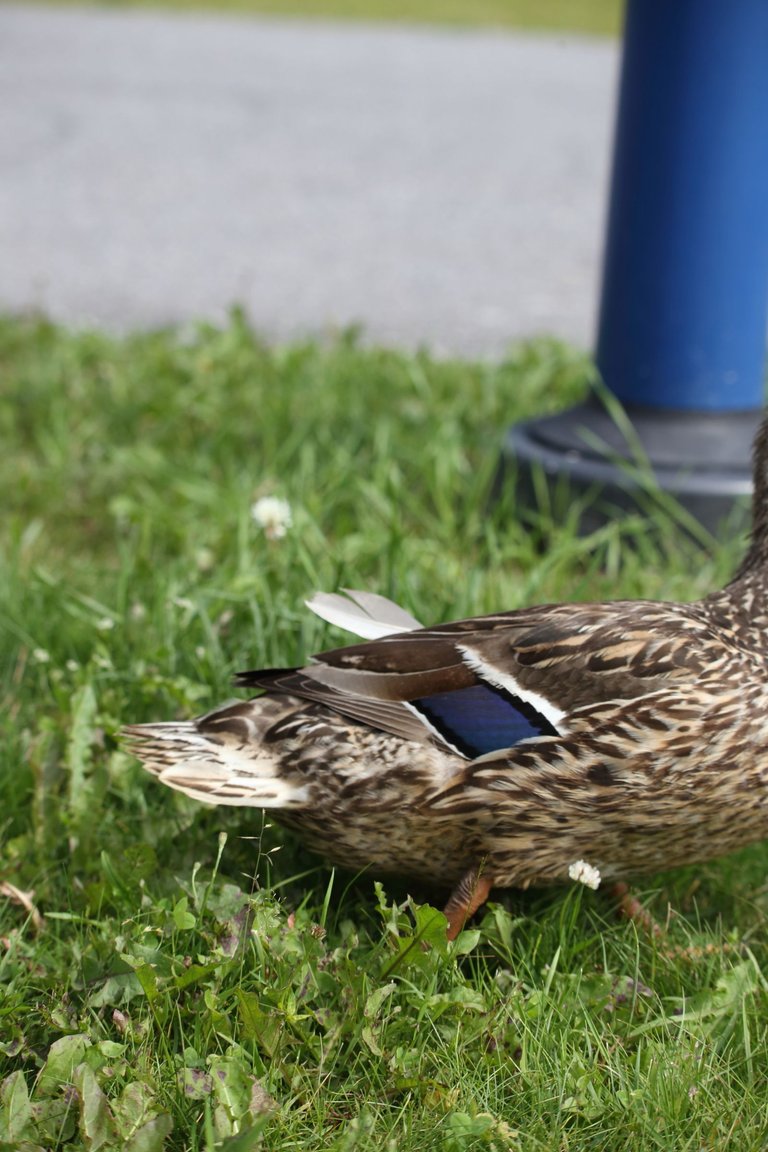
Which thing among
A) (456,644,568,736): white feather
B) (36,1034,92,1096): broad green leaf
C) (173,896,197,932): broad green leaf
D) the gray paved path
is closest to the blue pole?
(456,644,568,736): white feather

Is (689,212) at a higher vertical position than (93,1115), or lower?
higher

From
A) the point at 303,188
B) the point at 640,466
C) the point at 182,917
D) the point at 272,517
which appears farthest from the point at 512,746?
the point at 303,188

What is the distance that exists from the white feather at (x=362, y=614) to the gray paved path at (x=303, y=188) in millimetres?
3610

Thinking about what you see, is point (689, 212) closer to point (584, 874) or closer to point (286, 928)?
point (584, 874)

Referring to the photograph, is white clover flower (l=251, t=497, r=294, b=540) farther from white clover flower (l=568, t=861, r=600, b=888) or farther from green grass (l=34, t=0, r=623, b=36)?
green grass (l=34, t=0, r=623, b=36)

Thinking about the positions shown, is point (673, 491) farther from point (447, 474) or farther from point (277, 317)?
point (277, 317)

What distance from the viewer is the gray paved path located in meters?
7.52

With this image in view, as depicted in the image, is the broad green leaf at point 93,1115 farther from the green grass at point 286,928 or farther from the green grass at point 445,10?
the green grass at point 445,10

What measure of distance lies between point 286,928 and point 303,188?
7.94 m

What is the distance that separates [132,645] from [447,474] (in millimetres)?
1468

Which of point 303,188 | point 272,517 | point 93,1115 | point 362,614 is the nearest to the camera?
point 93,1115

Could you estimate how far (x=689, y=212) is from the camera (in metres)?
4.21

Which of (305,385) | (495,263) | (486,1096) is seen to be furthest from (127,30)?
(486,1096)

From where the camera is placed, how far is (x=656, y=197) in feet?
13.9
